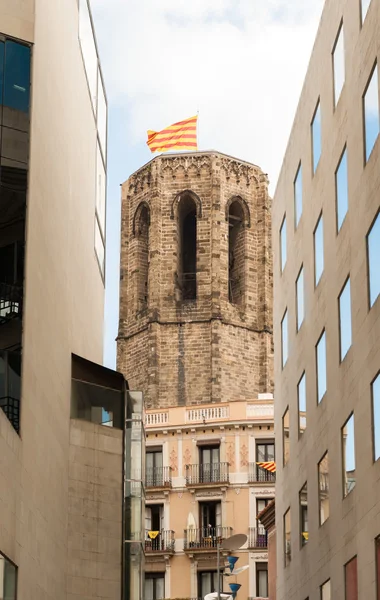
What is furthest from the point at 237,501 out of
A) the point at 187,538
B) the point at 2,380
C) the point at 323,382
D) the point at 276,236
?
the point at 2,380

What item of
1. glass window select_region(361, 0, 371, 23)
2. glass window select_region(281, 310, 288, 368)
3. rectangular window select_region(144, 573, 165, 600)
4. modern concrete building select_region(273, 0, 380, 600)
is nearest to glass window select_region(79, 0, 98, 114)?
modern concrete building select_region(273, 0, 380, 600)

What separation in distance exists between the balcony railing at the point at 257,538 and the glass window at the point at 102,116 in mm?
28003

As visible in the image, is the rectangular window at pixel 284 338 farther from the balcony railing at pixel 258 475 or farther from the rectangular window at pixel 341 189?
the balcony railing at pixel 258 475

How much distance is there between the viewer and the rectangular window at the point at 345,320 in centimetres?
3023

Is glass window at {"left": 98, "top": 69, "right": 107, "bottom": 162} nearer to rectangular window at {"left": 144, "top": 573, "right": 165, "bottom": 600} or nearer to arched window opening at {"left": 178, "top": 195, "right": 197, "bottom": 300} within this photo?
rectangular window at {"left": 144, "top": 573, "right": 165, "bottom": 600}

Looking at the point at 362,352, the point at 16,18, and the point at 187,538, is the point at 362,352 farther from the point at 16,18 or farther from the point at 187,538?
the point at 187,538

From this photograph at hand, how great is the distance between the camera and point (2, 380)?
24406mm

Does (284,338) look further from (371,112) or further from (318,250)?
(371,112)

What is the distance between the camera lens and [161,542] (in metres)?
65.9

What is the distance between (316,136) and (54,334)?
34.0 feet

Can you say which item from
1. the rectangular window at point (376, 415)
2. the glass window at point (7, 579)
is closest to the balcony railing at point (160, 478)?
the rectangular window at point (376, 415)

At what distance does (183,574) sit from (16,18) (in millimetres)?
43611

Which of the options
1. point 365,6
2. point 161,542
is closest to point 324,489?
point 365,6

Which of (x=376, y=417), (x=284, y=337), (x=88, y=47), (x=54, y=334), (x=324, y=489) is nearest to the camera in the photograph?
(x=376, y=417)
